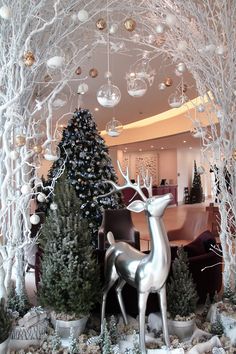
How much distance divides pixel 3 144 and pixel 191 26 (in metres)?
1.89

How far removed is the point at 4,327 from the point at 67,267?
589 millimetres

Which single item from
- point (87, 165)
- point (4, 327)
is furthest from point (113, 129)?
point (4, 327)

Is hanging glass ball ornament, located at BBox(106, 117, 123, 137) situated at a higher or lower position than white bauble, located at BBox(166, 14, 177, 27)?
lower

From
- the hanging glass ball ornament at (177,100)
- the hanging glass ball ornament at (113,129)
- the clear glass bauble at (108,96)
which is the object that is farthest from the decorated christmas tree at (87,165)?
the clear glass bauble at (108,96)

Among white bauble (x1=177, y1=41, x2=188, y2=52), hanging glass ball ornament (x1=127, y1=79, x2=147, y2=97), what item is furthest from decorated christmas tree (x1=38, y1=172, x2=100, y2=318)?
white bauble (x1=177, y1=41, x2=188, y2=52)

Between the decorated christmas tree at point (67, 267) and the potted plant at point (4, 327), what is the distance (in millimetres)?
351

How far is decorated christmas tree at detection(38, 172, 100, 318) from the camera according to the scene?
2.63 metres

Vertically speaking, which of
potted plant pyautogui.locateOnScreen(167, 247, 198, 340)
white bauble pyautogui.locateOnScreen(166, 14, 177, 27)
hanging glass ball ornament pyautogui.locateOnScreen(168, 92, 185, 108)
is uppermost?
white bauble pyautogui.locateOnScreen(166, 14, 177, 27)

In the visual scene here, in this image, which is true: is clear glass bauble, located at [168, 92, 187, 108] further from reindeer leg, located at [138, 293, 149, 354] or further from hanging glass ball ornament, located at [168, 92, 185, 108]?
reindeer leg, located at [138, 293, 149, 354]

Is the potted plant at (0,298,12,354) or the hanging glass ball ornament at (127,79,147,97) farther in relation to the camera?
the hanging glass ball ornament at (127,79,147,97)

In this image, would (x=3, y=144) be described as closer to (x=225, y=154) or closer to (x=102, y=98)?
(x=102, y=98)

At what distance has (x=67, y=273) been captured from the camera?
2.61 metres

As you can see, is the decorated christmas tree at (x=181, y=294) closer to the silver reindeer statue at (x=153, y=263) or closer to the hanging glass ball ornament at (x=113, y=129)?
the silver reindeer statue at (x=153, y=263)

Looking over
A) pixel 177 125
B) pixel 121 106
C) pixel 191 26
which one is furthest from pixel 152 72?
pixel 177 125
